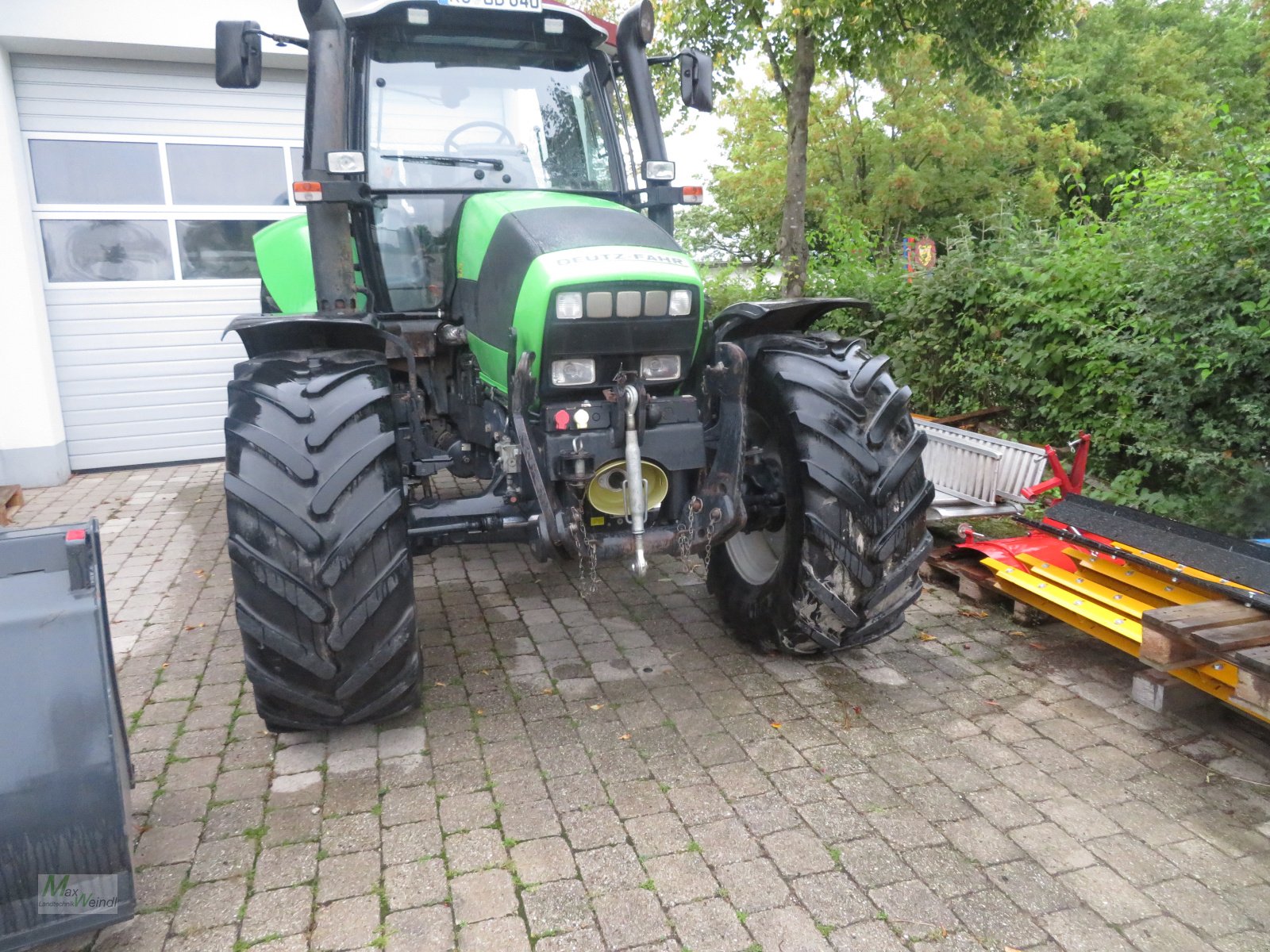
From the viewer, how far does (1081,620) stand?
3.57 metres

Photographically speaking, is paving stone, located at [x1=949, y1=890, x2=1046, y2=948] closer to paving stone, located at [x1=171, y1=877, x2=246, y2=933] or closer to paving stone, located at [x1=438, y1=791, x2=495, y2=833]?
paving stone, located at [x1=438, y1=791, x2=495, y2=833]

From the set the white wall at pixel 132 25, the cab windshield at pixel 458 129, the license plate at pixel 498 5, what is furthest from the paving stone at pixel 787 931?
the white wall at pixel 132 25

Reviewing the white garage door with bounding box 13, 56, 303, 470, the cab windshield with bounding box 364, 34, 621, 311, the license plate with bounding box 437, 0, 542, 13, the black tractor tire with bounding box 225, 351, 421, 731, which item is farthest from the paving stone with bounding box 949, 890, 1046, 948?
the white garage door with bounding box 13, 56, 303, 470

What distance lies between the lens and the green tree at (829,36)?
680cm

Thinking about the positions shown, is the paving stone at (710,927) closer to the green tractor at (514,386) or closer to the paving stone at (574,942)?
the paving stone at (574,942)

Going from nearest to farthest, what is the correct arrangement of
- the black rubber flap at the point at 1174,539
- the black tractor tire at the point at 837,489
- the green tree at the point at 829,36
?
1. the black tractor tire at the point at 837,489
2. the black rubber flap at the point at 1174,539
3. the green tree at the point at 829,36

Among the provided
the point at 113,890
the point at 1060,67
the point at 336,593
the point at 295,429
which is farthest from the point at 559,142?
the point at 1060,67

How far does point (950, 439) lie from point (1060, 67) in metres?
15.6

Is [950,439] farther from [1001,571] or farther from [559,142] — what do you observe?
[559,142]

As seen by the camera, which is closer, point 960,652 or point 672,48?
point 960,652

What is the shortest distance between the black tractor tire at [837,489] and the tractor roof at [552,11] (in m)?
1.53

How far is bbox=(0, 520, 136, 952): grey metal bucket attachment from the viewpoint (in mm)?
2066

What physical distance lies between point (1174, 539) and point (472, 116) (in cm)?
341

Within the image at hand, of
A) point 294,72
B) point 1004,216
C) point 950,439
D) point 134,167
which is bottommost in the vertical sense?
point 950,439
